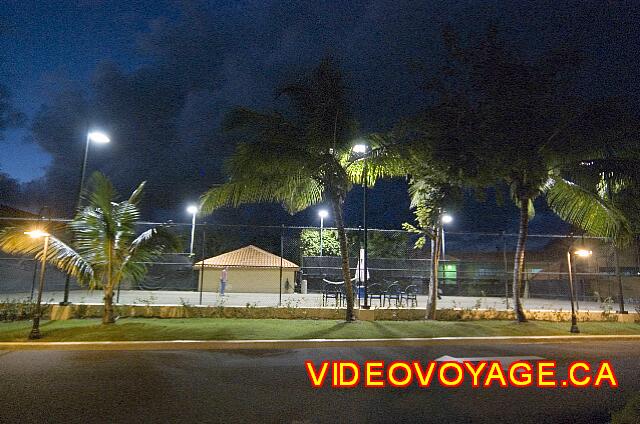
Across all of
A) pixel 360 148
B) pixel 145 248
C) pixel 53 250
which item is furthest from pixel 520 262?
pixel 53 250

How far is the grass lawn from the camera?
1108 cm

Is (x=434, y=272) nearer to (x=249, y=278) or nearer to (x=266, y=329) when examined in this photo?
(x=266, y=329)

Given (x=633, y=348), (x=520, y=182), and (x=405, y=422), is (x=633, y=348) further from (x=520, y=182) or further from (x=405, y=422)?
(x=405, y=422)

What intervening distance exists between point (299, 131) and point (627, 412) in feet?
35.8

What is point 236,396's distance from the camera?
20.8ft

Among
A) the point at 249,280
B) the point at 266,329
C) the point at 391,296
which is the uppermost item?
the point at 249,280

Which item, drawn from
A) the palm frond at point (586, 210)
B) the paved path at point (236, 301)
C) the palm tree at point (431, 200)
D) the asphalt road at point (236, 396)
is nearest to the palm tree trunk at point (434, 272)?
the palm tree at point (431, 200)

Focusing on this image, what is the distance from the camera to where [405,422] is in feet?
17.1

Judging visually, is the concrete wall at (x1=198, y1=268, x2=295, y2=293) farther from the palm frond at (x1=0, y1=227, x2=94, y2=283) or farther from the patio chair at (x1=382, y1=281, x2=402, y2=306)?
the palm frond at (x1=0, y1=227, x2=94, y2=283)

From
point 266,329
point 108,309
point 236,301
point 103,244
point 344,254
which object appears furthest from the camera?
point 236,301

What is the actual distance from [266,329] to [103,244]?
206 inches

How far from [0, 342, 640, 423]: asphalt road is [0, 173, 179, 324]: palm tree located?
359 cm

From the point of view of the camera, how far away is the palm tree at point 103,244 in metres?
12.5

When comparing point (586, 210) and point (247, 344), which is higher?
point (586, 210)
